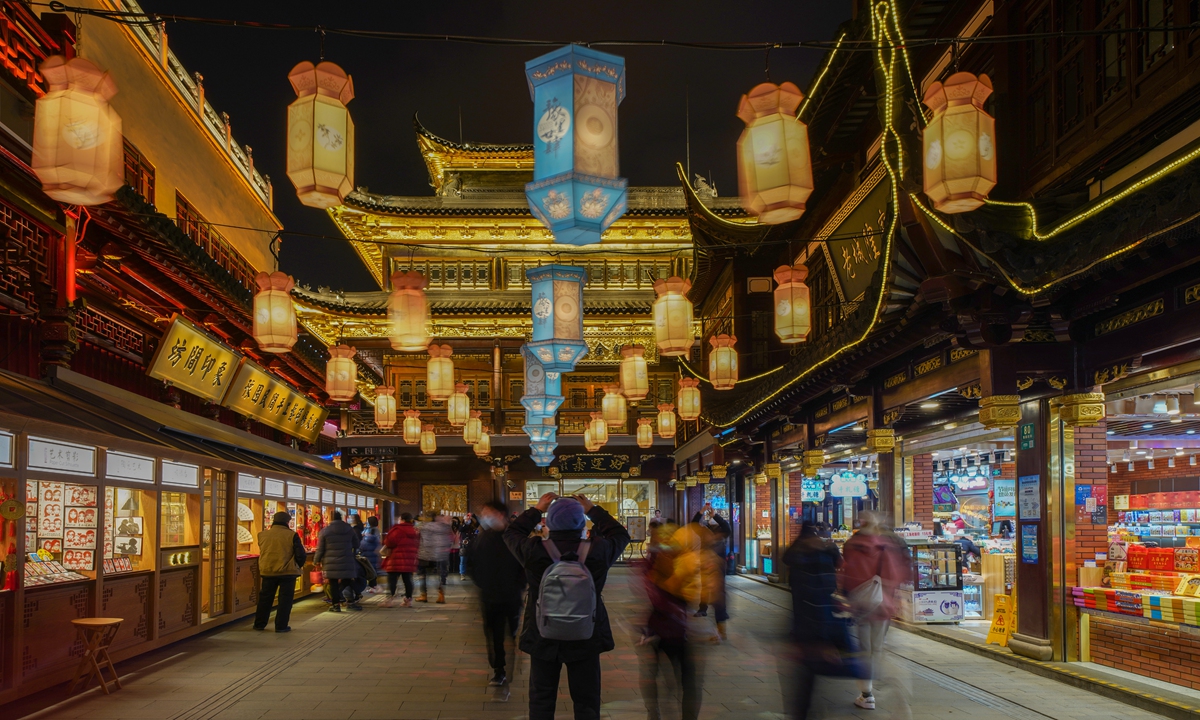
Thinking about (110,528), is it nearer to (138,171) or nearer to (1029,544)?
(138,171)

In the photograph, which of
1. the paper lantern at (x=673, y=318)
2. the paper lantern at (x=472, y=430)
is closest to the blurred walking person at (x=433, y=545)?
the paper lantern at (x=673, y=318)

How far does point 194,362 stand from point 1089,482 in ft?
39.0

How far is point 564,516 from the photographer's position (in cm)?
577

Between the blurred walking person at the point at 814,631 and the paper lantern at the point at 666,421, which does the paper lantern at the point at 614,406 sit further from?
the blurred walking person at the point at 814,631

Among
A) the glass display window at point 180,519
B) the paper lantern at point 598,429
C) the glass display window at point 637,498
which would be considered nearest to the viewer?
the glass display window at point 180,519

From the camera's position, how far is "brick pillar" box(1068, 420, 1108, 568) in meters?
9.47

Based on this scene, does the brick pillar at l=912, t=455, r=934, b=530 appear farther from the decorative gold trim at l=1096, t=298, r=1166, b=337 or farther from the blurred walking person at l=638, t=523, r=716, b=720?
the blurred walking person at l=638, t=523, r=716, b=720

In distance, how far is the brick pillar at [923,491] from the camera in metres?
16.6

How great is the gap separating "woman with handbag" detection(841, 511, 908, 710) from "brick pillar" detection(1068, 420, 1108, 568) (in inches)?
129

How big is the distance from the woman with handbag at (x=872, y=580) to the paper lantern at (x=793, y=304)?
6274mm

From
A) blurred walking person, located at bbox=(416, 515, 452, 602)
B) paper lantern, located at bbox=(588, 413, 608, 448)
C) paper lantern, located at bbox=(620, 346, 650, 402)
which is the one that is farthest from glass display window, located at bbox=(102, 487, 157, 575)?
paper lantern, located at bbox=(588, 413, 608, 448)

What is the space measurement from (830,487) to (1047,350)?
10096 mm

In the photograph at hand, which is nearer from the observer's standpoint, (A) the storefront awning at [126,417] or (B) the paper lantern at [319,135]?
(B) the paper lantern at [319,135]

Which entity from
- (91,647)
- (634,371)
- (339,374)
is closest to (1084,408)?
(91,647)
